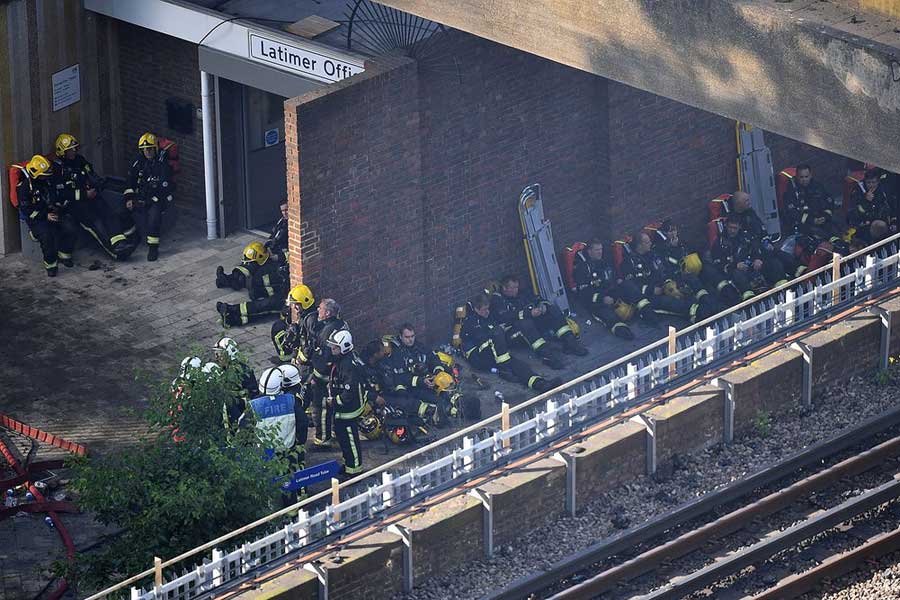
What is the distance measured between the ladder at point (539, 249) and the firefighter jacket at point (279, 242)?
261 centimetres

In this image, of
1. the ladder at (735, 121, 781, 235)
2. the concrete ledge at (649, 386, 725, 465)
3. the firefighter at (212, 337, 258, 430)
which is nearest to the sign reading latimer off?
the firefighter at (212, 337, 258, 430)

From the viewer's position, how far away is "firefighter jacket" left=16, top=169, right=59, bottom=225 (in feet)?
78.2

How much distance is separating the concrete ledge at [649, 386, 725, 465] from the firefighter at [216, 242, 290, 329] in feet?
16.8

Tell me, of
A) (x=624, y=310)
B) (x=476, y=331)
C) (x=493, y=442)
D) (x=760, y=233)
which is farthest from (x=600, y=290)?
(x=493, y=442)

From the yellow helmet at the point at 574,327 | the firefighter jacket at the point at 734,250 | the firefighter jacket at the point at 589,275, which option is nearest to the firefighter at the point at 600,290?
the firefighter jacket at the point at 589,275

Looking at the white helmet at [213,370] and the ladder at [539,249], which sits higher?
the white helmet at [213,370]

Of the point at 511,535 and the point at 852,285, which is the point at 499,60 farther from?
the point at 511,535

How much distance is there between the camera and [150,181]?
80.8 feet

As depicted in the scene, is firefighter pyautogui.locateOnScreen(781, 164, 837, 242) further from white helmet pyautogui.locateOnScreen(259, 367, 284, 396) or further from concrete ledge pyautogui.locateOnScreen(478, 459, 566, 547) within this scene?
white helmet pyautogui.locateOnScreen(259, 367, 284, 396)

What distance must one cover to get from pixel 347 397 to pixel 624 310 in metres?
4.60

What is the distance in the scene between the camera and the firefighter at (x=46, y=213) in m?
23.8

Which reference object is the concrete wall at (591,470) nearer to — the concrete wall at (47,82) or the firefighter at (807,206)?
the firefighter at (807,206)

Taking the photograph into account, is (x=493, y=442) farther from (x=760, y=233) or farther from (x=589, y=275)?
(x=760, y=233)

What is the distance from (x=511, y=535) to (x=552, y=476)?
639mm
